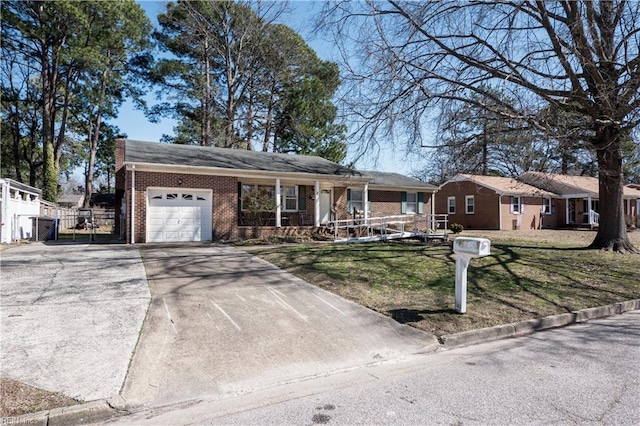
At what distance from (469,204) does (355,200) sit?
40.3 ft

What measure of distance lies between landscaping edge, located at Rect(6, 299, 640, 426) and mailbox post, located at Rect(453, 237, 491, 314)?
0.72m

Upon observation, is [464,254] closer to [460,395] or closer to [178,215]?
[460,395]

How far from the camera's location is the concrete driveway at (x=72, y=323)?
13.9 feet

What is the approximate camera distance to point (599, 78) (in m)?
10.8

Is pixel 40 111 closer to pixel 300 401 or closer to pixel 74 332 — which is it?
pixel 74 332

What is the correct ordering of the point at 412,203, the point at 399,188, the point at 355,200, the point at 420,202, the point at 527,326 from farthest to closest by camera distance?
the point at 420,202 < the point at 412,203 < the point at 399,188 < the point at 355,200 < the point at 527,326

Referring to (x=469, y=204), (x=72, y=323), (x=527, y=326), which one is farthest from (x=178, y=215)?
(x=469, y=204)

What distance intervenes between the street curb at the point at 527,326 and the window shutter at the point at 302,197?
14.6 metres

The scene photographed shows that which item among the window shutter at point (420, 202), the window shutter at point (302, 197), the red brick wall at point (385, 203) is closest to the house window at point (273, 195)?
the window shutter at point (302, 197)

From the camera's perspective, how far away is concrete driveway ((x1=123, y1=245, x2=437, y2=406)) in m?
4.35

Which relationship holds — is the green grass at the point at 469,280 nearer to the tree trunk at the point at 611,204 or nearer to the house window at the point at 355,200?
the tree trunk at the point at 611,204

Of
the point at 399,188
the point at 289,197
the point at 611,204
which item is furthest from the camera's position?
the point at 399,188

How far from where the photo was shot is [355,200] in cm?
2319

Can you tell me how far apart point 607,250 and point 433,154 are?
267 inches
